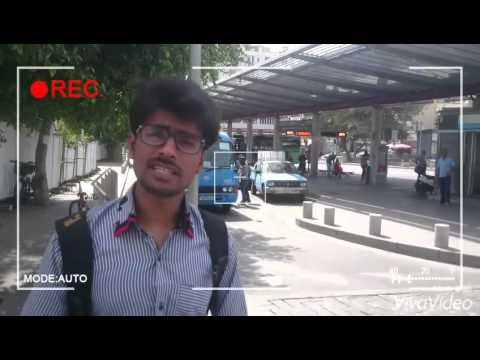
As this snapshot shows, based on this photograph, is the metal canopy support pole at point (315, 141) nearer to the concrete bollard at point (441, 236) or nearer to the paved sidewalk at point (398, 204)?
the paved sidewalk at point (398, 204)

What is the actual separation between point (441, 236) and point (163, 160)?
228 inches

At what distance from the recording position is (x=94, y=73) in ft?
14.4

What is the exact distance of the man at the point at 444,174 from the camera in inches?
344

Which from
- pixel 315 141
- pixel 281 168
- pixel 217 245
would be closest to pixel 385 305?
pixel 315 141

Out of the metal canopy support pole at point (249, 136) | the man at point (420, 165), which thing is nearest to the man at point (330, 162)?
the metal canopy support pole at point (249, 136)

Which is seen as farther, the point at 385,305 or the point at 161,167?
the point at 385,305

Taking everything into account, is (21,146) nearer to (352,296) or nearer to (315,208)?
(352,296)

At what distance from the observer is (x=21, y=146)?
15.3 ft

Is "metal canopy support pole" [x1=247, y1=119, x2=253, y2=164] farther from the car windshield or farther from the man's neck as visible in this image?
the man's neck

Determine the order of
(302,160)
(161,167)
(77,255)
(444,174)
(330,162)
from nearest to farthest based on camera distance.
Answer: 1. (77,255)
2. (161,167)
3. (302,160)
4. (330,162)
5. (444,174)

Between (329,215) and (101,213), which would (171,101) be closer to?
(101,213)
